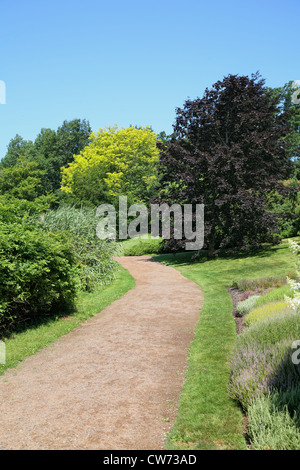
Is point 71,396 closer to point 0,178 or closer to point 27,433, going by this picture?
point 27,433

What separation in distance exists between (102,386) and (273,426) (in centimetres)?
271

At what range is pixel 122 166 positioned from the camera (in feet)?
133

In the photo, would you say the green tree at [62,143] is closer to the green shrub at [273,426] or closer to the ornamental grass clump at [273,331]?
the ornamental grass clump at [273,331]

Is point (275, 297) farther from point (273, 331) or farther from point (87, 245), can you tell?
point (87, 245)

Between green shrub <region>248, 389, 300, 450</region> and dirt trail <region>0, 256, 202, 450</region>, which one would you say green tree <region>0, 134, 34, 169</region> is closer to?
dirt trail <region>0, 256, 202, 450</region>

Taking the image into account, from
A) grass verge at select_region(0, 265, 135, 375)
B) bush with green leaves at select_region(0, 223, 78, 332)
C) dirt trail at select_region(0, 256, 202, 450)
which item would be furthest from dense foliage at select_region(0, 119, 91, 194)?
dirt trail at select_region(0, 256, 202, 450)

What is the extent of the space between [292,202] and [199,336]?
17.8m

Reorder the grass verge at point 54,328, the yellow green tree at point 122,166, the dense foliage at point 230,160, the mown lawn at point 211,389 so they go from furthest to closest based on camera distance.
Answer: the yellow green tree at point 122,166, the dense foliage at point 230,160, the grass verge at point 54,328, the mown lawn at point 211,389

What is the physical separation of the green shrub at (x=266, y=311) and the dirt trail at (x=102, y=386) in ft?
4.52

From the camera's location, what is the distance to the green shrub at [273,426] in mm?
3747

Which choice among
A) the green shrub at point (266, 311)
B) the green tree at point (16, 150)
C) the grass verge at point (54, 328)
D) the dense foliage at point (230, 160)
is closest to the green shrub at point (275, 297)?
the green shrub at point (266, 311)

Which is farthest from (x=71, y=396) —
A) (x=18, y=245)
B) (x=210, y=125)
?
(x=210, y=125)

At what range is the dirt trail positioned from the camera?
4312 mm

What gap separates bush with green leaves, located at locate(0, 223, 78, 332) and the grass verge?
45 cm
